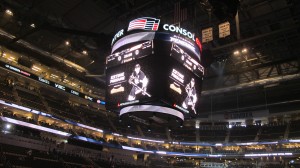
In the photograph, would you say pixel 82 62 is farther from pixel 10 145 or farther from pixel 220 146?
pixel 220 146

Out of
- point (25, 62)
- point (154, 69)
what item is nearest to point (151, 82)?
point (154, 69)

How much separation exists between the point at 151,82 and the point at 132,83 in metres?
0.89

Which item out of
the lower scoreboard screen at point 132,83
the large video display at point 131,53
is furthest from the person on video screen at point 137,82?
the large video display at point 131,53

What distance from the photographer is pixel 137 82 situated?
12.0 metres

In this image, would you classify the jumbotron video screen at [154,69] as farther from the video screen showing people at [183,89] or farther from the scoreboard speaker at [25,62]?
the scoreboard speaker at [25,62]

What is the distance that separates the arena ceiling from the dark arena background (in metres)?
0.10

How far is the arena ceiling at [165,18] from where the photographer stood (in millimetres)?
19484

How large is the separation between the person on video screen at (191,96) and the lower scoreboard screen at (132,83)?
164 centimetres

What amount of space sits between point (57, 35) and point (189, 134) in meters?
24.2

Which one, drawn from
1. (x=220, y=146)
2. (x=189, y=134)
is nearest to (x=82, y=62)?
(x=189, y=134)

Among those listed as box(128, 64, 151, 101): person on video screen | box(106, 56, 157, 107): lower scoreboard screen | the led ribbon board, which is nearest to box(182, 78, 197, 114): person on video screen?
box(106, 56, 157, 107): lower scoreboard screen

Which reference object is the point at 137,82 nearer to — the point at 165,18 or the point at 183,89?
the point at 183,89

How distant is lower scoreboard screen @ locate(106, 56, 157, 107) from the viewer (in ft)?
38.1

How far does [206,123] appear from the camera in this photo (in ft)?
141
